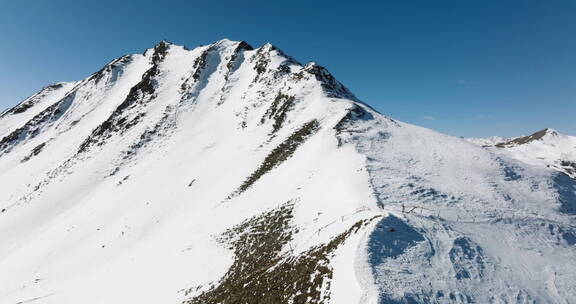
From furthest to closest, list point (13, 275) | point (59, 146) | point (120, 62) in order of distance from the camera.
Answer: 1. point (120, 62)
2. point (59, 146)
3. point (13, 275)

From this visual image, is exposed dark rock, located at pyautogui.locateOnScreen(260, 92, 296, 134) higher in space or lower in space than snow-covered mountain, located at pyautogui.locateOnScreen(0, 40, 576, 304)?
higher

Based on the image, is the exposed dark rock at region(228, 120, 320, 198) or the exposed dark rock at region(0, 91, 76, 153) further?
the exposed dark rock at region(0, 91, 76, 153)

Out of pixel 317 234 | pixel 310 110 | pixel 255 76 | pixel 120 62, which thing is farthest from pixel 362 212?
pixel 120 62

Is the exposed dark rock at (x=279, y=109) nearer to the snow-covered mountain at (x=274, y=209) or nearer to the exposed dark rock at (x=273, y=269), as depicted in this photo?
the snow-covered mountain at (x=274, y=209)

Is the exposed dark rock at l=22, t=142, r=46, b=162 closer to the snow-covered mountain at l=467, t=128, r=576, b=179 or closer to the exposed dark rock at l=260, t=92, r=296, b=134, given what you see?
the exposed dark rock at l=260, t=92, r=296, b=134

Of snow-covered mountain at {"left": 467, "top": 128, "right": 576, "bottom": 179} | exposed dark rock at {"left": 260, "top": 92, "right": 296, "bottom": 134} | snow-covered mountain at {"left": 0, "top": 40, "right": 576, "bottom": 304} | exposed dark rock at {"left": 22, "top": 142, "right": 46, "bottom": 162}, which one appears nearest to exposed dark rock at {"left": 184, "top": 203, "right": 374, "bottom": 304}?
snow-covered mountain at {"left": 0, "top": 40, "right": 576, "bottom": 304}

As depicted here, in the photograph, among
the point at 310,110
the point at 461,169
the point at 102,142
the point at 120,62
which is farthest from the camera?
the point at 120,62

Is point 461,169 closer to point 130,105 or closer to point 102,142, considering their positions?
point 102,142

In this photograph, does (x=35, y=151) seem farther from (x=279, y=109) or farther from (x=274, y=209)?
(x=274, y=209)

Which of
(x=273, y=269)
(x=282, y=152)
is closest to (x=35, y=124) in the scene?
(x=282, y=152)
